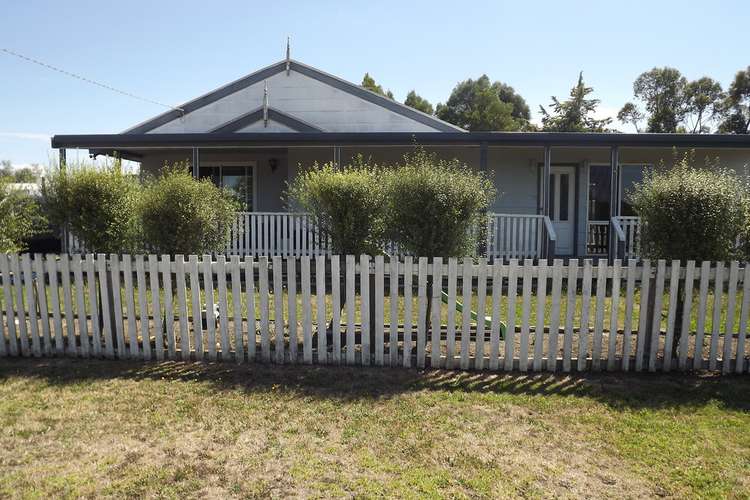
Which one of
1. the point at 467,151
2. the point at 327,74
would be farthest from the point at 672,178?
the point at 327,74

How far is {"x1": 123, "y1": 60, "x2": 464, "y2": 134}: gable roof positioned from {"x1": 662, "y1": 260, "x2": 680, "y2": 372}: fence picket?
11.1 meters

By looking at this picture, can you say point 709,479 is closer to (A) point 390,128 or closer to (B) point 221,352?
(B) point 221,352

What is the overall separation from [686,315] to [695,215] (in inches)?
41.4

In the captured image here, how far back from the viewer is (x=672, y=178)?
5859mm

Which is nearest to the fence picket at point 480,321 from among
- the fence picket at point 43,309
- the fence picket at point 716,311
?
the fence picket at point 716,311

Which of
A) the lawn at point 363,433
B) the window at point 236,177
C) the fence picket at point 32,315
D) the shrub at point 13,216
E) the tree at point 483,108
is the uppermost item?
the tree at point 483,108

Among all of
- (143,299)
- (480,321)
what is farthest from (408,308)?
(143,299)

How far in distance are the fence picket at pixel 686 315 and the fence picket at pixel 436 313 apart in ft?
7.96

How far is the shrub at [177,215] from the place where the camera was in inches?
258

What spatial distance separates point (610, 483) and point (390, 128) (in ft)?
44.5

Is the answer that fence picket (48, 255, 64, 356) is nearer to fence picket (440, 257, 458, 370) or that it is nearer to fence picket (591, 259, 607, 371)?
fence picket (440, 257, 458, 370)

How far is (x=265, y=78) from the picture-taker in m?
16.4

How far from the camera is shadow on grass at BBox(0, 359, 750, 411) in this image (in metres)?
4.87

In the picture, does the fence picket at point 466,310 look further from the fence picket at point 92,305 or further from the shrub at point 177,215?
the fence picket at point 92,305
